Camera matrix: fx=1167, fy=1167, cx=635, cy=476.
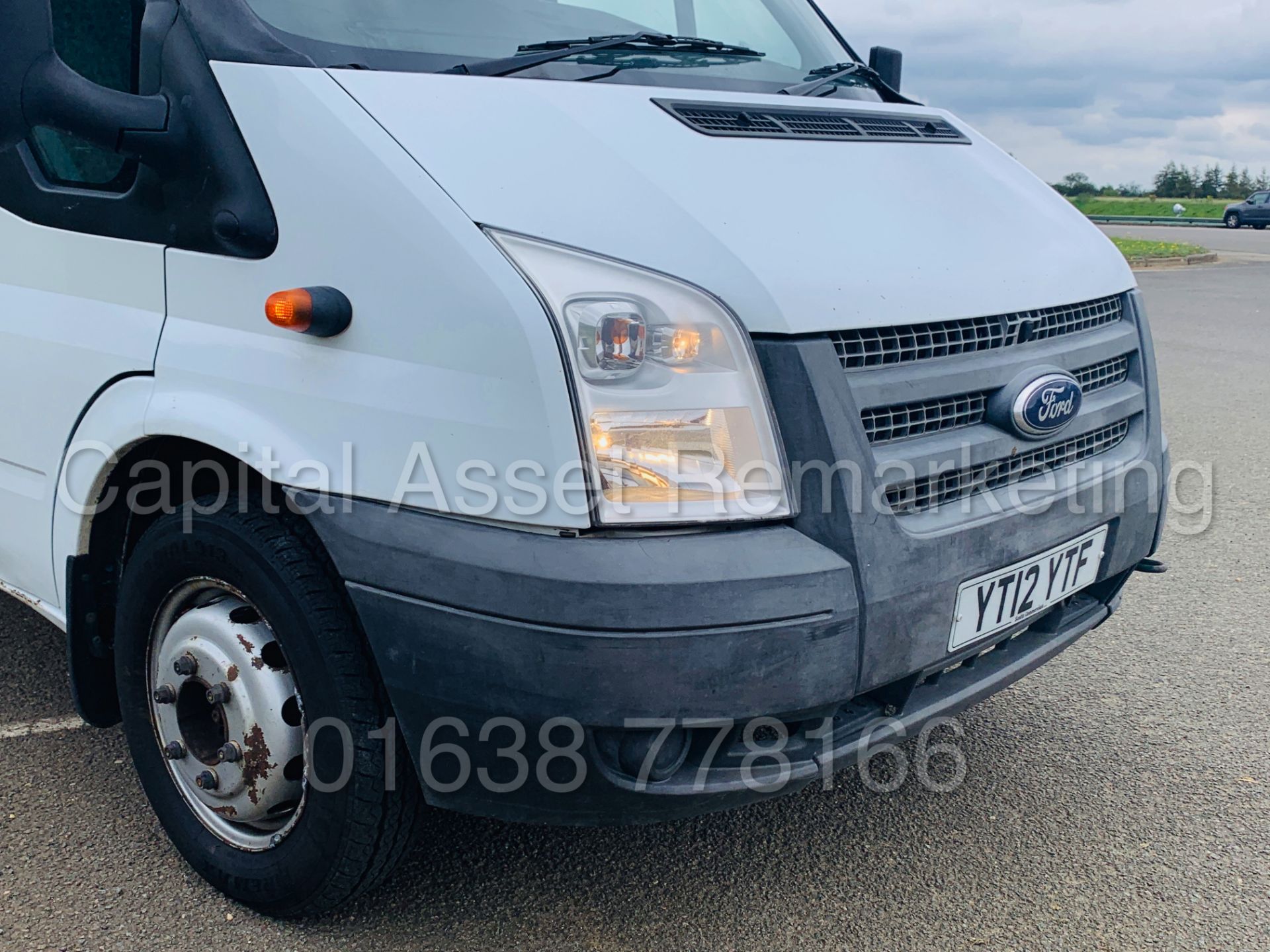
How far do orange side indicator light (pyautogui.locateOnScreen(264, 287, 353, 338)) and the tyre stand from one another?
36cm

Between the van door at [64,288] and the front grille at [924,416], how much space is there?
137cm

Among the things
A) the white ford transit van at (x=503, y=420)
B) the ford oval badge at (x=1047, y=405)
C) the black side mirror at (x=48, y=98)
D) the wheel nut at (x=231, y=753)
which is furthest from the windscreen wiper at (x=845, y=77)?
the wheel nut at (x=231, y=753)

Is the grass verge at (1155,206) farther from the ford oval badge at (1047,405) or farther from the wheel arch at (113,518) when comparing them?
the wheel arch at (113,518)

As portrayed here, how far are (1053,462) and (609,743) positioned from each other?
114 centimetres

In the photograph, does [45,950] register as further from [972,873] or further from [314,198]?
[972,873]

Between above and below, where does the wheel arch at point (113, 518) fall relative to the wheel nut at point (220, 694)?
above

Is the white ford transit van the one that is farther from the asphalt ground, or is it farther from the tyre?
the asphalt ground

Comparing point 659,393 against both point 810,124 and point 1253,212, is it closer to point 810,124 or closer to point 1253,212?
point 810,124

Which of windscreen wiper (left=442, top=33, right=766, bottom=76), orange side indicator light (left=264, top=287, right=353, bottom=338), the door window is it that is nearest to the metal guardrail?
windscreen wiper (left=442, top=33, right=766, bottom=76)

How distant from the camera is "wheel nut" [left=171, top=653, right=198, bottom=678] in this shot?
2.28m

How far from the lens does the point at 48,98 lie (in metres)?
2.00

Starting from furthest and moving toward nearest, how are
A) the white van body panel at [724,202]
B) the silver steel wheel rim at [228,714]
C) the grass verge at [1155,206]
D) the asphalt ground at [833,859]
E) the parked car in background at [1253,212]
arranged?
the grass verge at [1155,206] < the parked car in background at [1253,212] < the asphalt ground at [833,859] < the silver steel wheel rim at [228,714] < the white van body panel at [724,202]

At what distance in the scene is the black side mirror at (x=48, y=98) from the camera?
1.96 m

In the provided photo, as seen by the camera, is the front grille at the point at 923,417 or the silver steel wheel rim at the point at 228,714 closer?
the front grille at the point at 923,417
